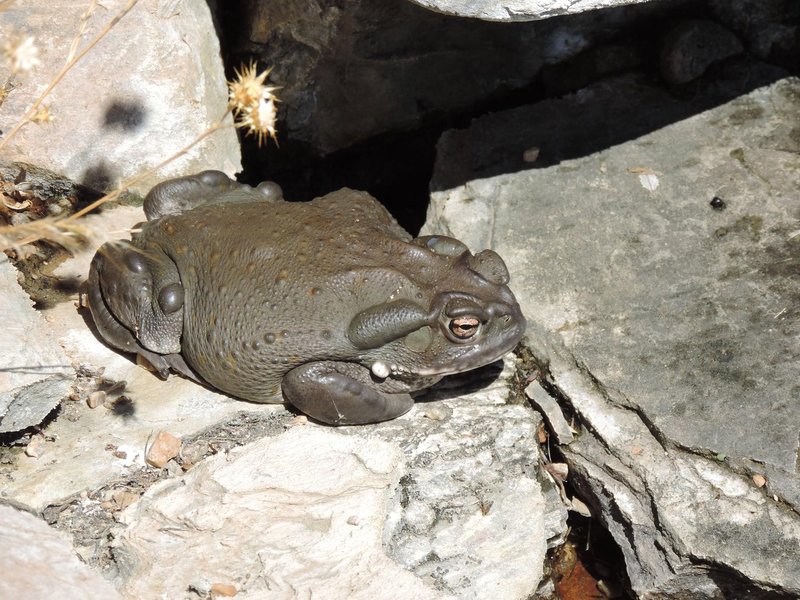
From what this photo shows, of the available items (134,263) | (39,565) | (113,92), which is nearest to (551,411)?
(134,263)

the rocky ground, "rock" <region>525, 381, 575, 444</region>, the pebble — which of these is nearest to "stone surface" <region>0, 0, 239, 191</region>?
the rocky ground

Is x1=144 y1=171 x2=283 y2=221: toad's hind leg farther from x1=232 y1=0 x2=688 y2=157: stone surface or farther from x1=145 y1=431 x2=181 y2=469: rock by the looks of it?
x1=145 y1=431 x2=181 y2=469: rock

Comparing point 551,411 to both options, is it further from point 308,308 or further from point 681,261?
point 308,308

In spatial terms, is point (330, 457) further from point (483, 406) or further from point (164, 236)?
point (164, 236)

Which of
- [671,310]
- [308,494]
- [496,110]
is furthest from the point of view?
[496,110]

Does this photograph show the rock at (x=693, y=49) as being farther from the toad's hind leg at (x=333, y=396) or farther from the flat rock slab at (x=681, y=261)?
the toad's hind leg at (x=333, y=396)

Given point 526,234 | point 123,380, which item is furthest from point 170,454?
point 526,234
